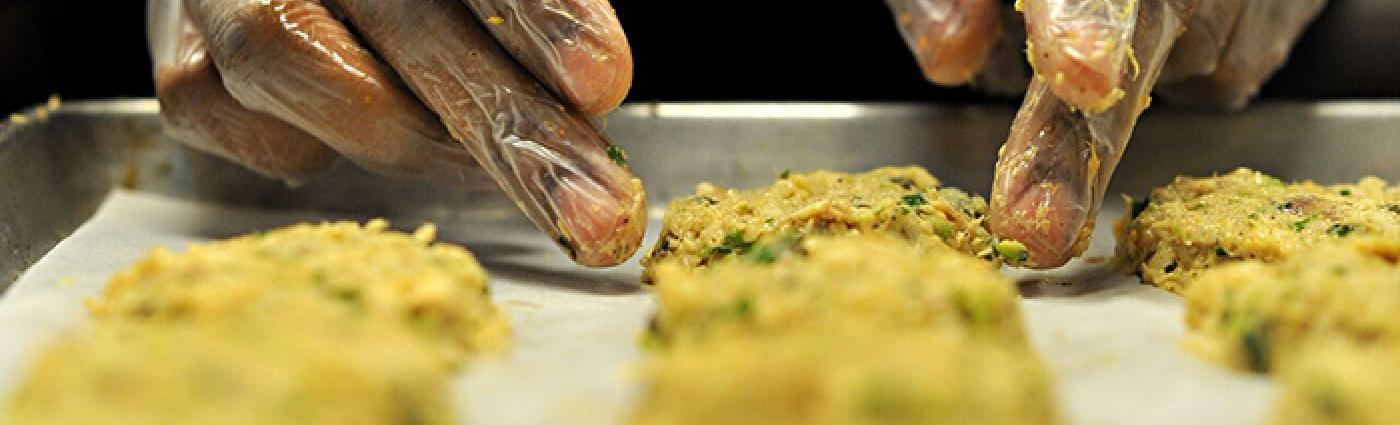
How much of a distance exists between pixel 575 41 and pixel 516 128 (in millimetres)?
170

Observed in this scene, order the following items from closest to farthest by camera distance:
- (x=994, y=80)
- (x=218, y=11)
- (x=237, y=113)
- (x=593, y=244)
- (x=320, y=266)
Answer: (x=320, y=266) → (x=593, y=244) → (x=218, y=11) → (x=237, y=113) → (x=994, y=80)

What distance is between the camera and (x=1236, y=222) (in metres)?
2.04

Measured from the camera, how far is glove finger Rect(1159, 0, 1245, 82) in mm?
2543

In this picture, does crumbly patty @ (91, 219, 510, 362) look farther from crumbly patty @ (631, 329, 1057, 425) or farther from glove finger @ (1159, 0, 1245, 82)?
glove finger @ (1159, 0, 1245, 82)

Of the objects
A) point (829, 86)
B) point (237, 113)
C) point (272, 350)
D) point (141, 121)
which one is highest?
point (272, 350)

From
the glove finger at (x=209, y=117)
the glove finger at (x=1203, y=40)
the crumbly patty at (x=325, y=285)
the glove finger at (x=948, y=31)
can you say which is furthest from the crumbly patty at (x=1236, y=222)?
the glove finger at (x=209, y=117)

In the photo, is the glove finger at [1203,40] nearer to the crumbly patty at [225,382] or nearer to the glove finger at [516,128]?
the glove finger at [516,128]

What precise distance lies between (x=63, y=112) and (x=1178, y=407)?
223 cm

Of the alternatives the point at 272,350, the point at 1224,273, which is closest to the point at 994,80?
the point at 1224,273

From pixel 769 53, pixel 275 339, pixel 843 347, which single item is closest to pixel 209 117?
pixel 275 339

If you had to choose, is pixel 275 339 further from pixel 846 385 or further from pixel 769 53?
pixel 769 53

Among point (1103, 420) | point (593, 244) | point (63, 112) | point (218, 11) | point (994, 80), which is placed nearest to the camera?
point (1103, 420)

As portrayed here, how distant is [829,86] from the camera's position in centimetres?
349

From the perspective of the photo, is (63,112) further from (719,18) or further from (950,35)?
(950,35)
